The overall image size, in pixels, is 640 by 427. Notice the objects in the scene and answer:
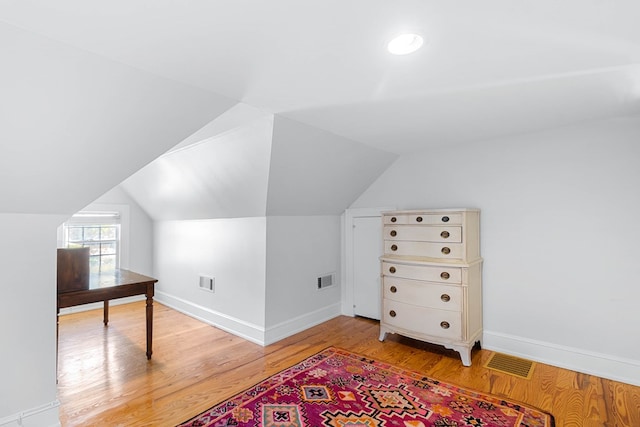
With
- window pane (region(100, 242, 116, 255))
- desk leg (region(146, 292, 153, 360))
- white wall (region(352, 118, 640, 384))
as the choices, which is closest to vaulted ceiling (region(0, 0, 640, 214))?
white wall (region(352, 118, 640, 384))

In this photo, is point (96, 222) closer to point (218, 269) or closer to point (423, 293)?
point (218, 269)

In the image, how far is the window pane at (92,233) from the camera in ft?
15.2

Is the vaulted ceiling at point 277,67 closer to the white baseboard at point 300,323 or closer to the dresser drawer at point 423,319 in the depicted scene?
the dresser drawer at point 423,319

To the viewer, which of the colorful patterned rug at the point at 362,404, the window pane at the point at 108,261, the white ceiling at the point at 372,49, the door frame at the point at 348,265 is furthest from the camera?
the window pane at the point at 108,261

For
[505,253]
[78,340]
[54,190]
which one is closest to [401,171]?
[505,253]

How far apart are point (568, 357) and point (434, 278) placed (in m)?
1.22

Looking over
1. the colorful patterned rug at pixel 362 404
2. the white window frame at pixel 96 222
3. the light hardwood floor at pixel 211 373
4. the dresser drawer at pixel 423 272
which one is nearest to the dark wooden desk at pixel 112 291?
the light hardwood floor at pixel 211 373

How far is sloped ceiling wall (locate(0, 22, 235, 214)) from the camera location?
1.44 metres

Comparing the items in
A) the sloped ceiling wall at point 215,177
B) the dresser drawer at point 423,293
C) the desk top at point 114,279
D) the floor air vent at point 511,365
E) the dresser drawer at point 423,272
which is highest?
the sloped ceiling wall at point 215,177

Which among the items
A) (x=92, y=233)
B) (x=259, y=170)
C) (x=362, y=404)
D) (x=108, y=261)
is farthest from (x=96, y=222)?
(x=362, y=404)

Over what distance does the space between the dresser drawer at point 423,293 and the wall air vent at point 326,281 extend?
922mm

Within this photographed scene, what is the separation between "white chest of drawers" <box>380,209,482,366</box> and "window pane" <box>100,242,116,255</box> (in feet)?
13.0

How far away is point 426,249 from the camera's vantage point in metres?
3.11

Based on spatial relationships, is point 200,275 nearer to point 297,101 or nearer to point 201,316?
point 201,316
